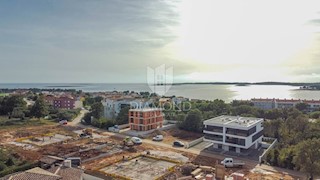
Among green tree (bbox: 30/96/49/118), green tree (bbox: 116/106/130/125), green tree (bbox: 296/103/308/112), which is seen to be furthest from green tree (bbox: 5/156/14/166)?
green tree (bbox: 296/103/308/112)

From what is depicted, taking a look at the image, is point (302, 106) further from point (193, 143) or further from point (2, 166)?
point (2, 166)

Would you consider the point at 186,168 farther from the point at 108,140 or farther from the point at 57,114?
the point at 57,114

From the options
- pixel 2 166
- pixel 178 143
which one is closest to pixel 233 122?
pixel 178 143

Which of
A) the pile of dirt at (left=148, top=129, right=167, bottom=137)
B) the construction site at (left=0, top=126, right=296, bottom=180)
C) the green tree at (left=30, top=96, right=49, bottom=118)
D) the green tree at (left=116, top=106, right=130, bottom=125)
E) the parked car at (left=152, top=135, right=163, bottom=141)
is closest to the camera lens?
the construction site at (left=0, top=126, right=296, bottom=180)

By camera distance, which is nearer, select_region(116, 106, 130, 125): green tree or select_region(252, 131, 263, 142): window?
select_region(252, 131, 263, 142): window

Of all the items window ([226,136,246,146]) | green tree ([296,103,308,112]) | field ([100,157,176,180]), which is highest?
green tree ([296,103,308,112])

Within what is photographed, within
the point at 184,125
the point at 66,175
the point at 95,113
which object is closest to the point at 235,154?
the point at 184,125

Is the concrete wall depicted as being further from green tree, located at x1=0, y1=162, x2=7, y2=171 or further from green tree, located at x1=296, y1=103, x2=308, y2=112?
green tree, located at x1=296, y1=103, x2=308, y2=112

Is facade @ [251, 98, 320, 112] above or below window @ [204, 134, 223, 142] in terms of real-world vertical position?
above
